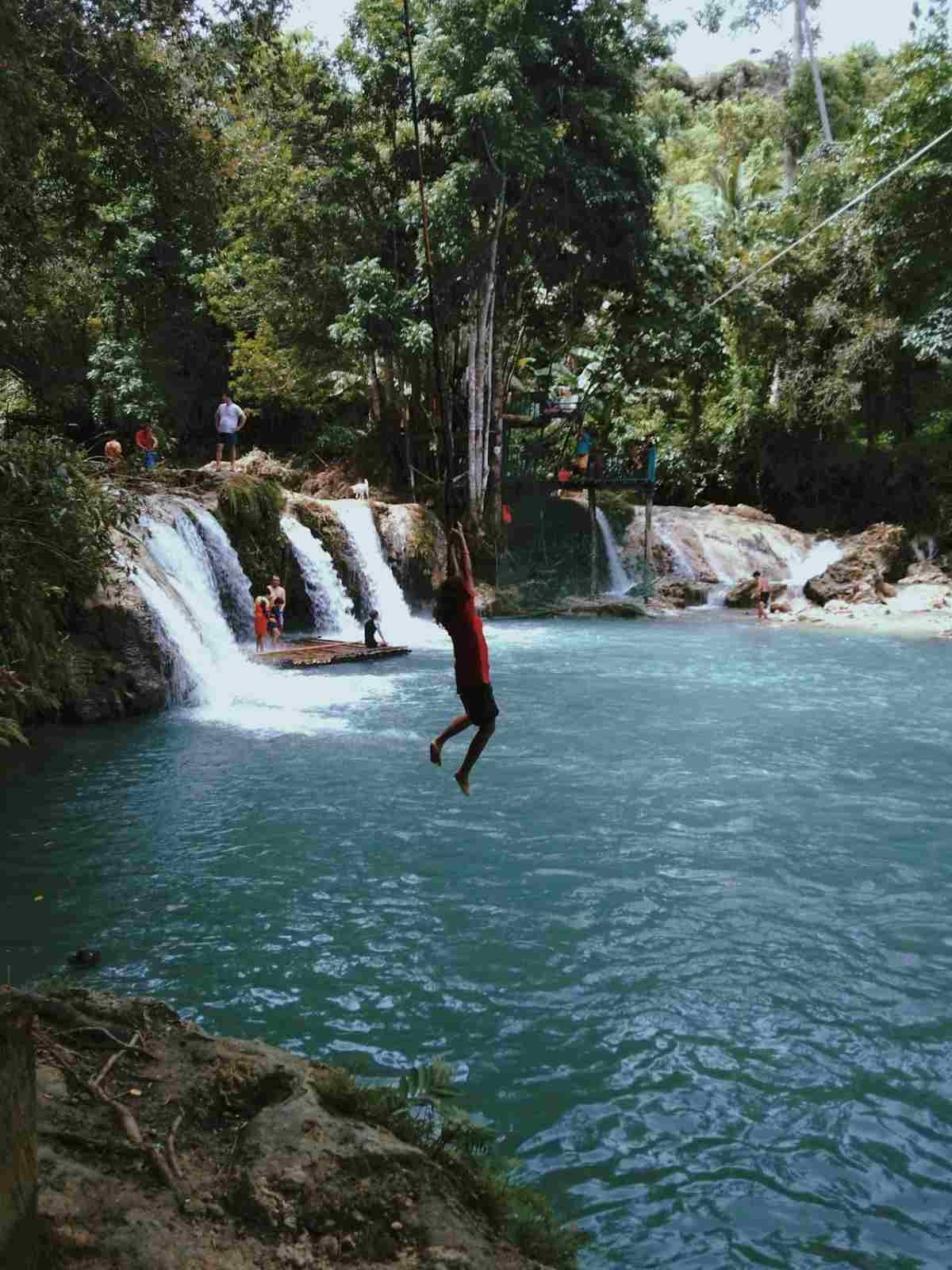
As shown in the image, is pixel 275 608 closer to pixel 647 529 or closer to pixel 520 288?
pixel 647 529

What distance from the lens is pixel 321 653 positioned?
17344 millimetres

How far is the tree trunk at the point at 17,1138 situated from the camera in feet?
7.09

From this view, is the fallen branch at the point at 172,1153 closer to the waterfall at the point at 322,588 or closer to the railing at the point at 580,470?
the waterfall at the point at 322,588

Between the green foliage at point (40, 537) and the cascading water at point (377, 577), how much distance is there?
1342 centimetres

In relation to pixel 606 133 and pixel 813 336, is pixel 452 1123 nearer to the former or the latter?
pixel 606 133

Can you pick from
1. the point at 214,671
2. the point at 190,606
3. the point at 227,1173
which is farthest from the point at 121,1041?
the point at 190,606

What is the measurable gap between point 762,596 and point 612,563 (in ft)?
17.9

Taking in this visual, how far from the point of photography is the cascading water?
882 inches

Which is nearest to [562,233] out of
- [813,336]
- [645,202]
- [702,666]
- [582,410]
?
[645,202]

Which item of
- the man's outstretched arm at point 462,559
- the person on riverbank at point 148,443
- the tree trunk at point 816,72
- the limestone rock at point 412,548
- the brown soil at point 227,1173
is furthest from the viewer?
the tree trunk at point 816,72

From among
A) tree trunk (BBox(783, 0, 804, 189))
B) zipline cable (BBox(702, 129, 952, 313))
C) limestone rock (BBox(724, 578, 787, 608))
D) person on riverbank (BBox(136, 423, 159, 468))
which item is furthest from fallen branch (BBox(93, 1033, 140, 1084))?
tree trunk (BBox(783, 0, 804, 189))

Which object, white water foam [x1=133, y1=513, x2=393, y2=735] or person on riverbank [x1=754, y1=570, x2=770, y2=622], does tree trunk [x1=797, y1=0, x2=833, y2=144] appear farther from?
white water foam [x1=133, y1=513, x2=393, y2=735]

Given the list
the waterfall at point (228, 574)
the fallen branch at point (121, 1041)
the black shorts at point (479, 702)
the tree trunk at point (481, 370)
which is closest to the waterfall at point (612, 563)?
the tree trunk at point (481, 370)

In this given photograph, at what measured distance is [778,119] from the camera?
145ft
